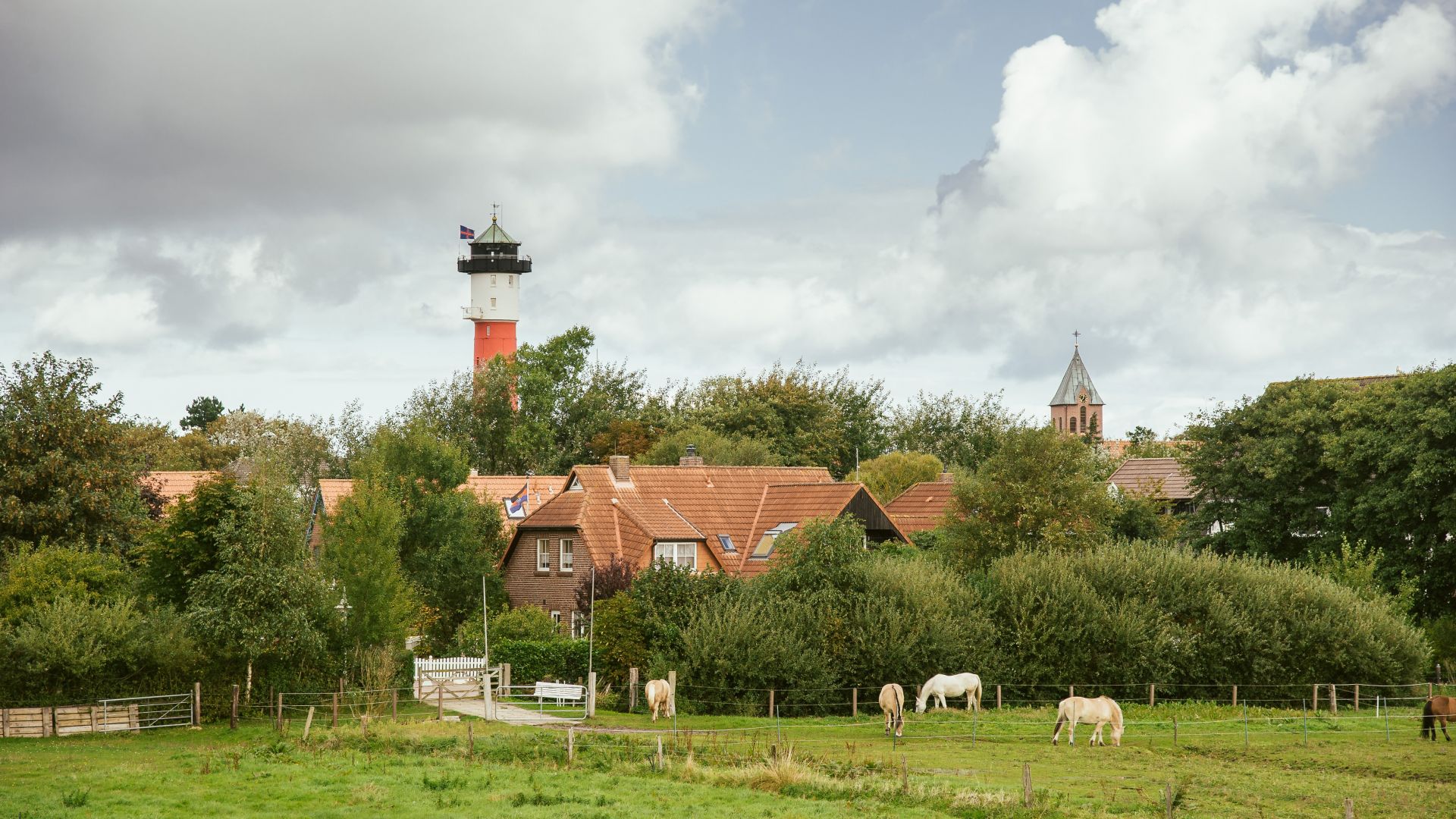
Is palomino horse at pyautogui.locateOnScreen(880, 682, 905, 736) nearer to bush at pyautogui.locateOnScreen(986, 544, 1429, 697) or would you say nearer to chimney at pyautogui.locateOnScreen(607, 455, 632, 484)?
bush at pyautogui.locateOnScreen(986, 544, 1429, 697)

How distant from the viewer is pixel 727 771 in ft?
85.9

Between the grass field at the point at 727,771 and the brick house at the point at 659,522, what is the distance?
1572cm

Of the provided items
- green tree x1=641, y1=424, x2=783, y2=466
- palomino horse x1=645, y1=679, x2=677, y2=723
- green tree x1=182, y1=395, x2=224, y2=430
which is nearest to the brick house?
palomino horse x1=645, y1=679, x2=677, y2=723

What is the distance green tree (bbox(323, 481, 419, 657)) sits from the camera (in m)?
40.7

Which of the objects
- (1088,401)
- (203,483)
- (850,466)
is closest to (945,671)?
(203,483)

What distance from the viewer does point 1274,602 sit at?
43.9m

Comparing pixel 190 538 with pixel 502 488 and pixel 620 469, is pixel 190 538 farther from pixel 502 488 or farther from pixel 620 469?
pixel 502 488

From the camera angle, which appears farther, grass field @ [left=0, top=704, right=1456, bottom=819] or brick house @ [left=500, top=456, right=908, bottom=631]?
brick house @ [left=500, top=456, right=908, bottom=631]

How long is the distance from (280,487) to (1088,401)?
166 meters

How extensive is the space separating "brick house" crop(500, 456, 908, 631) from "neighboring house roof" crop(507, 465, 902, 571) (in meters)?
0.04

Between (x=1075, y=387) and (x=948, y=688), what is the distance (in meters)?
160

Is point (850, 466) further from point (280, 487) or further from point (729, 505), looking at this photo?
point (280, 487)

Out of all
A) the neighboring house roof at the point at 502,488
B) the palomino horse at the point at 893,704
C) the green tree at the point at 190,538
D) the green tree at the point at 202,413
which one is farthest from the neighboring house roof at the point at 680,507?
the green tree at the point at 202,413

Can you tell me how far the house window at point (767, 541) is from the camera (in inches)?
2148
